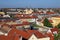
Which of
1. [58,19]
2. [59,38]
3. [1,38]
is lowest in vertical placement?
[58,19]

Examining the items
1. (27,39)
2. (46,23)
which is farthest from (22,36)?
(46,23)

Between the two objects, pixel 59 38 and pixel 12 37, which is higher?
pixel 12 37

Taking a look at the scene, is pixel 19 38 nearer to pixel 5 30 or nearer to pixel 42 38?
pixel 42 38

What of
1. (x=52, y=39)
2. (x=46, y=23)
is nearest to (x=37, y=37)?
(x=52, y=39)

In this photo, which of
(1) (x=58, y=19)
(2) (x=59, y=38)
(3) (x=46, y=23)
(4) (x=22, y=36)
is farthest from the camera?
(1) (x=58, y=19)

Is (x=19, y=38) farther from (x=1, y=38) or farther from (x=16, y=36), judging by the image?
(x=1, y=38)

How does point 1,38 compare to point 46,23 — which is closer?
point 1,38

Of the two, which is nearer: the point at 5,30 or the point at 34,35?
Answer: the point at 34,35

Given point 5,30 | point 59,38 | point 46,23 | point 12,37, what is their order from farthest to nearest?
point 46,23, point 5,30, point 59,38, point 12,37

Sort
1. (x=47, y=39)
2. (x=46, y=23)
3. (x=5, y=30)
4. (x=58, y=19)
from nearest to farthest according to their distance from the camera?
(x=47, y=39) < (x=5, y=30) < (x=46, y=23) < (x=58, y=19)
